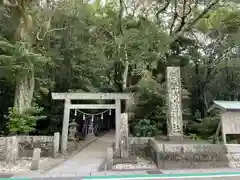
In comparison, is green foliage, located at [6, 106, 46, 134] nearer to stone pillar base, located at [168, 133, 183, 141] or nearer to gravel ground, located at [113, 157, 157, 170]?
gravel ground, located at [113, 157, 157, 170]

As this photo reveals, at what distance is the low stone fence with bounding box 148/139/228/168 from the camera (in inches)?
360

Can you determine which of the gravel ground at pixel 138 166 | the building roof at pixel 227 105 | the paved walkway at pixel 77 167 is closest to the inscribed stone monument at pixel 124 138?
the gravel ground at pixel 138 166

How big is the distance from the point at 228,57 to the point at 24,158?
16.9 m

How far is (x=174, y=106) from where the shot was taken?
10.8 metres

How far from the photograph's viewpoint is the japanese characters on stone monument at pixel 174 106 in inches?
414

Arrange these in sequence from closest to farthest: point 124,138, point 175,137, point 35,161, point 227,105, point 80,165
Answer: point 35,161 → point 80,165 → point 227,105 → point 124,138 → point 175,137

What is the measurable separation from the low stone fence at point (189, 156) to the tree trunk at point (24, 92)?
24.2 ft

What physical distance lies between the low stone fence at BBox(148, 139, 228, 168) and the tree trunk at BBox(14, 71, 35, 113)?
7387mm

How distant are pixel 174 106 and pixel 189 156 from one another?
7.76 feet

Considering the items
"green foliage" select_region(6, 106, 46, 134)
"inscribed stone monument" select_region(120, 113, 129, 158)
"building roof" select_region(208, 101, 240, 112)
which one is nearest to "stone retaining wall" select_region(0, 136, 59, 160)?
"green foliage" select_region(6, 106, 46, 134)

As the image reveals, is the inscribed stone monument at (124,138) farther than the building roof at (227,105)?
Yes

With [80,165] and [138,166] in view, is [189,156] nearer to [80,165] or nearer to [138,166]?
[138,166]

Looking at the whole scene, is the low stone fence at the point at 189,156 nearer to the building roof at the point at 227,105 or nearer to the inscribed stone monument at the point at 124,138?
the inscribed stone monument at the point at 124,138

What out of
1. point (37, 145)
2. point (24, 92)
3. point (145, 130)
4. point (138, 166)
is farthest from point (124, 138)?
point (24, 92)
